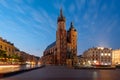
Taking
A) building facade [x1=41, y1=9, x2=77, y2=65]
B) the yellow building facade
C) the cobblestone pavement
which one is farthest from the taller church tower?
the cobblestone pavement

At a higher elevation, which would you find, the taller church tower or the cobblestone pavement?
the taller church tower

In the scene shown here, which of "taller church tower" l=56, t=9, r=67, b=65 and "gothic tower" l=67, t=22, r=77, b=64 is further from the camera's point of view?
"gothic tower" l=67, t=22, r=77, b=64

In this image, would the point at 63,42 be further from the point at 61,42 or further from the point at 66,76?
the point at 66,76

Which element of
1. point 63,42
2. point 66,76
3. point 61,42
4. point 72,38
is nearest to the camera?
point 66,76

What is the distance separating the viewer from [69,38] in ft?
617

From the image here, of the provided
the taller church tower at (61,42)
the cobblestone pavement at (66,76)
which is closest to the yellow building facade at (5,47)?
the taller church tower at (61,42)

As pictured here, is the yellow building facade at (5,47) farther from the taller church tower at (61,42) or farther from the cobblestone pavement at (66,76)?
the cobblestone pavement at (66,76)

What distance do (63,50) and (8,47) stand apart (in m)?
50.5

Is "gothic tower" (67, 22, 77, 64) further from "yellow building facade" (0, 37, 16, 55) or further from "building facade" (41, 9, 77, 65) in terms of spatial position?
"yellow building facade" (0, 37, 16, 55)

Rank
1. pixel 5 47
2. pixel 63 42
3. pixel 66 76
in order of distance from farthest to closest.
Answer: pixel 63 42 → pixel 5 47 → pixel 66 76

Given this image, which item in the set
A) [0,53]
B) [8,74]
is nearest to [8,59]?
[0,53]

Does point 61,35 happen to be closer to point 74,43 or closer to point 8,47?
point 74,43

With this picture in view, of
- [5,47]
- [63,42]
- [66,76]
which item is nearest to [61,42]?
[63,42]

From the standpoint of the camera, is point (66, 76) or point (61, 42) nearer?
point (66, 76)
